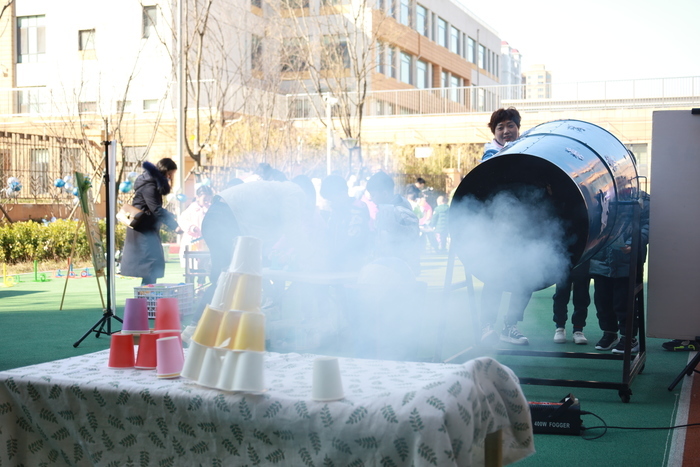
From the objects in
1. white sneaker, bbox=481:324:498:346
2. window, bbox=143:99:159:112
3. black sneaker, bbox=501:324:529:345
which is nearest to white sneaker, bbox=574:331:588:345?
black sneaker, bbox=501:324:529:345

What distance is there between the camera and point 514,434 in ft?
8.41

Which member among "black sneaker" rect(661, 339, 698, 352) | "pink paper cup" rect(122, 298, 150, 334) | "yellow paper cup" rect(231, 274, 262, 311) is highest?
"yellow paper cup" rect(231, 274, 262, 311)

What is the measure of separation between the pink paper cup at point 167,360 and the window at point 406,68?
37.9m

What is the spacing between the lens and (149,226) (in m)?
7.50

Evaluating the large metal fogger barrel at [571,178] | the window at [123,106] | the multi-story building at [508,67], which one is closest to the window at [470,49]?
the multi-story building at [508,67]

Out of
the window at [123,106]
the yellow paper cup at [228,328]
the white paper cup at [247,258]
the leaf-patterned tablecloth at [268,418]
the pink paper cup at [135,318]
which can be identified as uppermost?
the window at [123,106]

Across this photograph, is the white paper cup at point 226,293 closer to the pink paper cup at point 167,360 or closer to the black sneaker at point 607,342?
the pink paper cup at point 167,360

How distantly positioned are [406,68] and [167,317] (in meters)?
38.6

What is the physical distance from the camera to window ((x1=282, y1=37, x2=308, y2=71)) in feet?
75.4

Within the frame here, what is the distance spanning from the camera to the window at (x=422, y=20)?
131 feet

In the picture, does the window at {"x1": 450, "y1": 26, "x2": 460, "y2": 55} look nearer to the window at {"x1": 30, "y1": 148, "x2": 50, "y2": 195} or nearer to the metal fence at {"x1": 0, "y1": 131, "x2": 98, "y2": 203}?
the metal fence at {"x1": 0, "y1": 131, "x2": 98, "y2": 203}

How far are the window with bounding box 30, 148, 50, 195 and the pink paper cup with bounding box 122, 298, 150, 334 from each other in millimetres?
15753

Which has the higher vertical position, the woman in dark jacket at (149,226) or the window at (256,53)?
the window at (256,53)

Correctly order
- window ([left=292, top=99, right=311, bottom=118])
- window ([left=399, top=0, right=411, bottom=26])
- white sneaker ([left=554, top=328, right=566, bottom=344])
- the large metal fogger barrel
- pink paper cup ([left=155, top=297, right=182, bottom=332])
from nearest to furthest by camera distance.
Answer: pink paper cup ([left=155, top=297, right=182, bottom=332]) < the large metal fogger barrel < white sneaker ([left=554, top=328, right=566, bottom=344]) < window ([left=292, top=99, right=311, bottom=118]) < window ([left=399, top=0, right=411, bottom=26])
